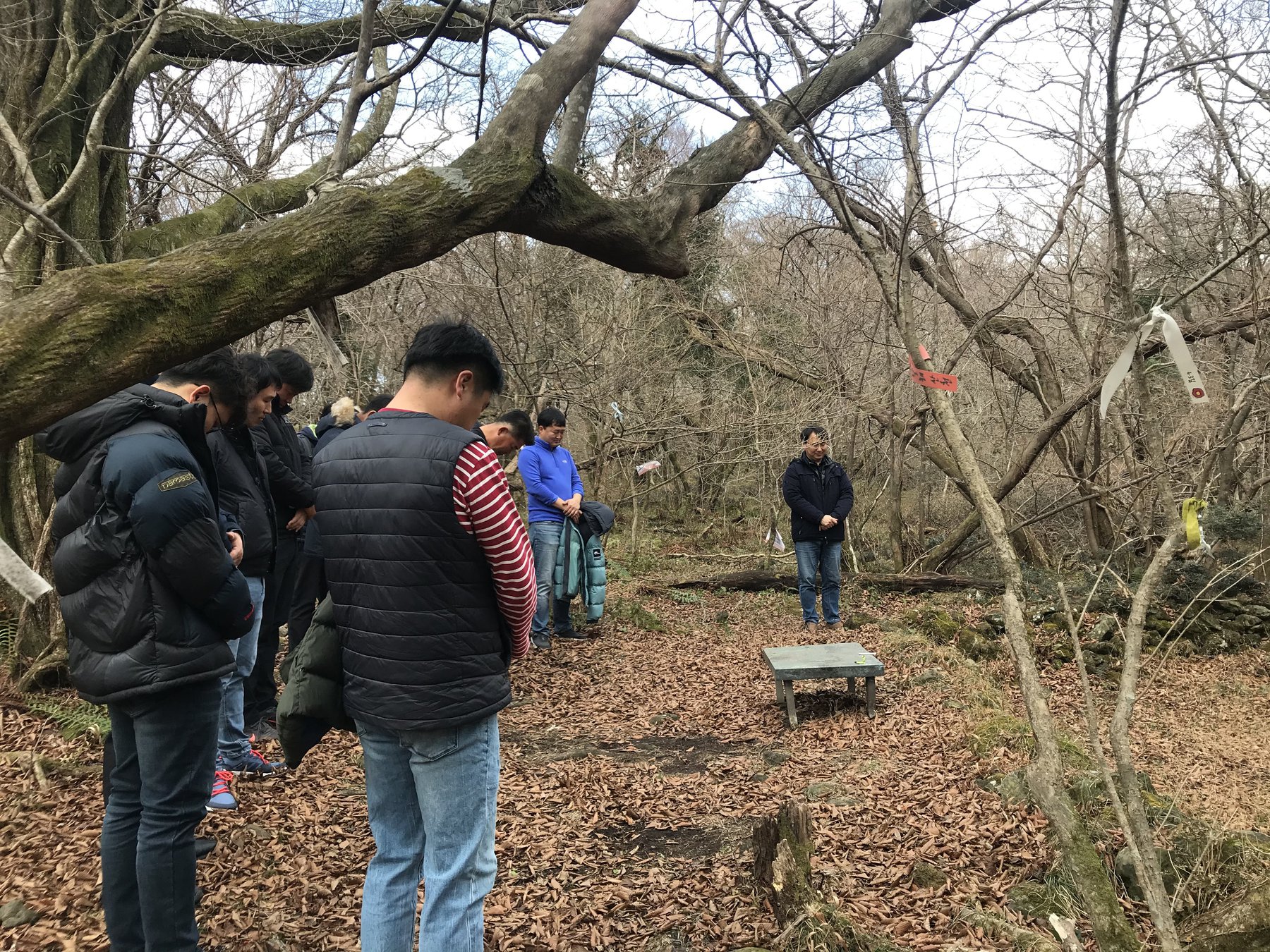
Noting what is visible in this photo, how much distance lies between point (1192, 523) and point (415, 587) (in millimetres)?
2278

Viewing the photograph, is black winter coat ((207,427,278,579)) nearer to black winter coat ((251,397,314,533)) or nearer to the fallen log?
black winter coat ((251,397,314,533))

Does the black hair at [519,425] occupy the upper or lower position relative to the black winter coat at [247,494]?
upper

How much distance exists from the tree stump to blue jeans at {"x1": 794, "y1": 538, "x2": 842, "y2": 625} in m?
5.10

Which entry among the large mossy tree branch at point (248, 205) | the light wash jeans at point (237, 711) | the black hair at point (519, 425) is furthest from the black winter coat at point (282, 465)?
the large mossy tree branch at point (248, 205)

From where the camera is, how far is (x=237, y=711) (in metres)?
3.97

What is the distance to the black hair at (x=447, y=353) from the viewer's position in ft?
7.65

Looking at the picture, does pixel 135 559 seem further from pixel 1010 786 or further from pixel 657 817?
pixel 1010 786

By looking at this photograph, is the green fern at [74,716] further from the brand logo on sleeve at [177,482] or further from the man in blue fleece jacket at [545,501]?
the man in blue fleece jacket at [545,501]

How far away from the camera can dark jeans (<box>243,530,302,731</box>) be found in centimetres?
457

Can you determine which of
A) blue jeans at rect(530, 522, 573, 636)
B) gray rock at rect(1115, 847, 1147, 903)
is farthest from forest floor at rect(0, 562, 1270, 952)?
blue jeans at rect(530, 522, 573, 636)

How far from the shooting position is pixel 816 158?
3838 mm

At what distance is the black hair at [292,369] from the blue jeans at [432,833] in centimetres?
288

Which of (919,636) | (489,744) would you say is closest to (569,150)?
(489,744)

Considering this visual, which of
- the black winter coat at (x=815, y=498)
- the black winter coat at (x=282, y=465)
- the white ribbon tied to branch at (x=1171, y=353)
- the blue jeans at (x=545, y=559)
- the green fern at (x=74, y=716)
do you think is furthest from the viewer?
the black winter coat at (x=815, y=498)
